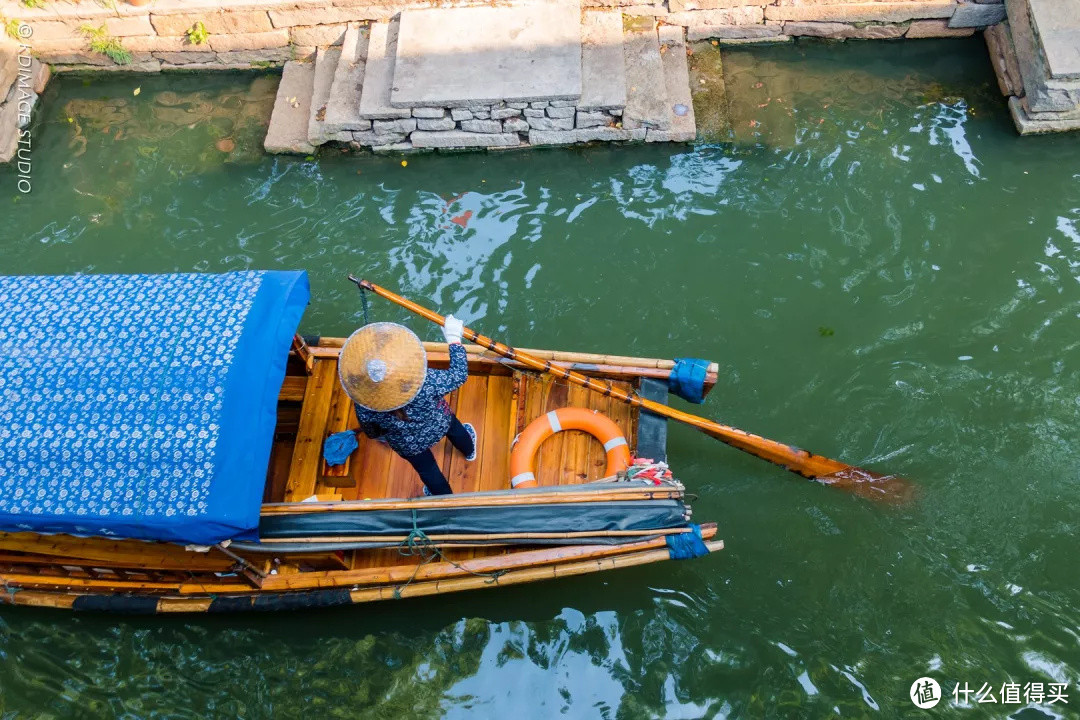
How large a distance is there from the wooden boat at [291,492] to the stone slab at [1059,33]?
16.0ft

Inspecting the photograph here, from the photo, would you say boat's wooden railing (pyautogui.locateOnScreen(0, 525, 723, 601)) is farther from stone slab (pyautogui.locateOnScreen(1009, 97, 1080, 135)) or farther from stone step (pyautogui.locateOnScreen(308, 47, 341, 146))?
stone slab (pyautogui.locateOnScreen(1009, 97, 1080, 135))

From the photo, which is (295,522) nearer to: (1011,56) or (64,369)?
(64,369)

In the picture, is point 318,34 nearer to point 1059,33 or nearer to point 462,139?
point 462,139

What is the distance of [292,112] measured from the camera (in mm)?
8164

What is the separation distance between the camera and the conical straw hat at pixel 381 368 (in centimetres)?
442

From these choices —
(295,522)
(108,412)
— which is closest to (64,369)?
(108,412)

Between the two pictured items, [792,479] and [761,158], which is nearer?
[792,479]

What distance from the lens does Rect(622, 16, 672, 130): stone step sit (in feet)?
25.2

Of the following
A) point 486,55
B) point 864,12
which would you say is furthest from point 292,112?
point 864,12

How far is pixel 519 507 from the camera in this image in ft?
16.0

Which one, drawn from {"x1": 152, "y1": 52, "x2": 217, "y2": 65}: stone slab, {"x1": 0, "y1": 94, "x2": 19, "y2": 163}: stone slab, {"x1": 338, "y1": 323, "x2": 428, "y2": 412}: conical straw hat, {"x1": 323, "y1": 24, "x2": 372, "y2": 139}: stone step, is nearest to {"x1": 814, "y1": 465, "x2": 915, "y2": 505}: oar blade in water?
{"x1": 338, "y1": 323, "x2": 428, "y2": 412}: conical straw hat

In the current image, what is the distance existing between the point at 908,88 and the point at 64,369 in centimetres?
794

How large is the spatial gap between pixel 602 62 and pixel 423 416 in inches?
184

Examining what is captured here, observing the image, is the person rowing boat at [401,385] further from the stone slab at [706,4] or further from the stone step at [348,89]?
the stone slab at [706,4]
